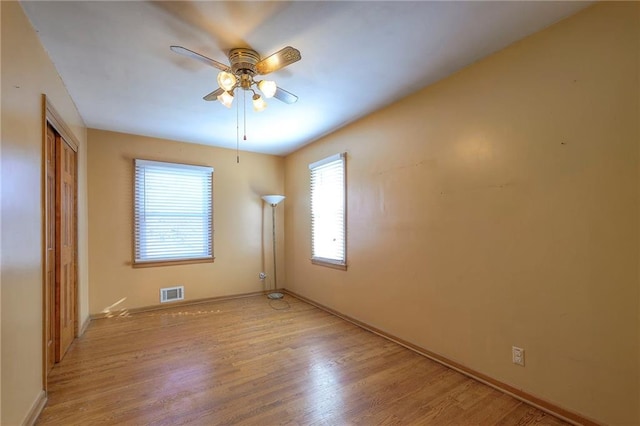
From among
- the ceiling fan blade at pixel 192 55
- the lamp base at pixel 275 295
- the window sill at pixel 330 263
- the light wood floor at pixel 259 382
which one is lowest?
the lamp base at pixel 275 295

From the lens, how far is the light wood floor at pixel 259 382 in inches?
75.2

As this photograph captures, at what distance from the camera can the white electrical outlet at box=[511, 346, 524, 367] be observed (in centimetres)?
207

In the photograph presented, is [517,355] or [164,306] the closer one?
[517,355]

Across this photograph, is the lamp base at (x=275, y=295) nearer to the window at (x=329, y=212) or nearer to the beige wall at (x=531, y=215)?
the window at (x=329, y=212)

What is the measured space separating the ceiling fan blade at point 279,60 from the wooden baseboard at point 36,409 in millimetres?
2717

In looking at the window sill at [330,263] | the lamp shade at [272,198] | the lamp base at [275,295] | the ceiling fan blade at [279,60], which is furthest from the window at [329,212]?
the ceiling fan blade at [279,60]

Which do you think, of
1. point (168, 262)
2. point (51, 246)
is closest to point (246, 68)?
point (51, 246)

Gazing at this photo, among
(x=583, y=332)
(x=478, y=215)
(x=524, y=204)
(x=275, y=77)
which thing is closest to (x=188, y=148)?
(x=275, y=77)

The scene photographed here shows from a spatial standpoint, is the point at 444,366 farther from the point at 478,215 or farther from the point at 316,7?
the point at 316,7

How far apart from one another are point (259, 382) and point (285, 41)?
2643 millimetres

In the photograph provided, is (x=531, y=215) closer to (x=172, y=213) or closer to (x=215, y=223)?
(x=215, y=223)

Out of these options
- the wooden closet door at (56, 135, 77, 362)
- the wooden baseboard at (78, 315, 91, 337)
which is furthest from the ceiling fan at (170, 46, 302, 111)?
the wooden baseboard at (78, 315, 91, 337)

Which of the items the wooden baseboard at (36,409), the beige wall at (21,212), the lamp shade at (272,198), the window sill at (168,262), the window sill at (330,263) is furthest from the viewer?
the lamp shade at (272,198)

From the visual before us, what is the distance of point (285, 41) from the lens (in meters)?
2.08
